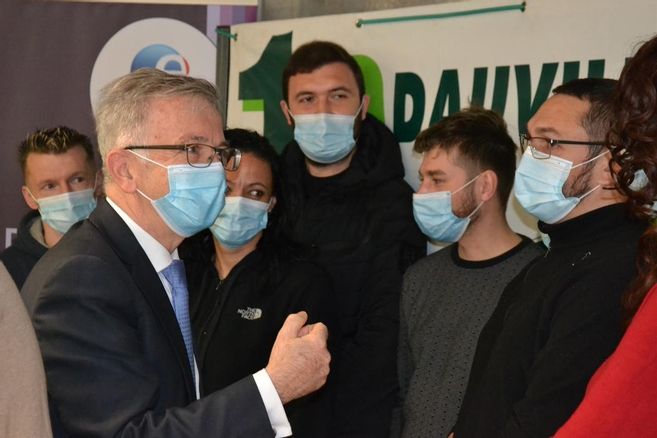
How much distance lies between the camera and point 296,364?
2207 millimetres

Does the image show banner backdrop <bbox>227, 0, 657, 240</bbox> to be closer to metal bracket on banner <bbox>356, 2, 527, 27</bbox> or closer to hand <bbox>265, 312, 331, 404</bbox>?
metal bracket on banner <bbox>356, 2, 527, 27</bbox>

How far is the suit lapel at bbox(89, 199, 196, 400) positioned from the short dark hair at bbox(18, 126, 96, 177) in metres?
2.36

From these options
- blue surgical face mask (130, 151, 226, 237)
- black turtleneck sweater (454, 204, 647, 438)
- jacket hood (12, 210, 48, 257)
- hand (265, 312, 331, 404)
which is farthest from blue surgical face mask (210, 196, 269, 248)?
hand (265, 312, 331, 404)

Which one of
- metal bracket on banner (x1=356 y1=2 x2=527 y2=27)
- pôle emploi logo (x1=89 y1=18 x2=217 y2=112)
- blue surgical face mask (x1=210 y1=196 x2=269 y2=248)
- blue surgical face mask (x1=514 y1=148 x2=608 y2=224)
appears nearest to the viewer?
blue surgical face mask (x1=514 y1=148 x2=608 y2=224)

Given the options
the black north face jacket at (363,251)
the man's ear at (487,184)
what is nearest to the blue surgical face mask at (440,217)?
the man's ear at (487,184)

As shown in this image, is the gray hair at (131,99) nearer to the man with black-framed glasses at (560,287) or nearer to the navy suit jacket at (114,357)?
the navy suit jacket at (114,357)

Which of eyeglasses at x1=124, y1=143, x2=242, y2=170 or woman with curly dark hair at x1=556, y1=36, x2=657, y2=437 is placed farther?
eyeglasses at x1=124, y1=143, x2=242, y2=170

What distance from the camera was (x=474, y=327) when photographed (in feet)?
11.1

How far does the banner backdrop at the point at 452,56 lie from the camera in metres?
3.95

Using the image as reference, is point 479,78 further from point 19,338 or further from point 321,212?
point 19,338

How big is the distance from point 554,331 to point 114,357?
1048 millimetres

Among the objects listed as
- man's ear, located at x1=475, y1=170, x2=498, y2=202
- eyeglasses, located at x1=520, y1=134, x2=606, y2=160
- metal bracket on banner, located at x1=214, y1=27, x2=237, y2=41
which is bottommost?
man's ear, located at x1=475, y1=170, x2=498, y2=202

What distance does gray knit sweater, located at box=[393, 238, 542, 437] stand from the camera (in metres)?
3.33

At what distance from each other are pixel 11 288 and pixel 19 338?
88mm
